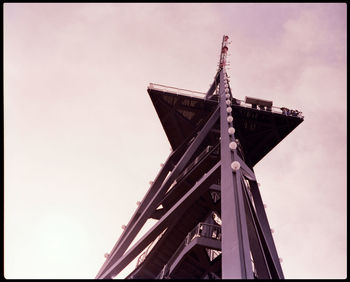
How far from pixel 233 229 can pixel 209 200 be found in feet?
21.3

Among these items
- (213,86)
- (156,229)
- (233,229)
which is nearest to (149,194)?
(156,229)

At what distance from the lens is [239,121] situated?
1694cm

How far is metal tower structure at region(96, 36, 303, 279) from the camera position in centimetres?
636

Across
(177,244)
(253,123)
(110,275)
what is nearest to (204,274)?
(177,244)

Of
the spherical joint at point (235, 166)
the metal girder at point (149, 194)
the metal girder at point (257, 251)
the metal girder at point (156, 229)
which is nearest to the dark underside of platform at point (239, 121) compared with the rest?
the metal girder at point (149, 194)

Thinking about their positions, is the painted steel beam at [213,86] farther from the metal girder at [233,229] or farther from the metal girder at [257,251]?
the metal girder at [257,251]

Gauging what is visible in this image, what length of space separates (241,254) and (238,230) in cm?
55

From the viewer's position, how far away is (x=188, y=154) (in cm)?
1236

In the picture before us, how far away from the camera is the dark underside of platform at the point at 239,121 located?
16734 mm

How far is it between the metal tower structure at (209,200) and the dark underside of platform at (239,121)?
51 millimetres

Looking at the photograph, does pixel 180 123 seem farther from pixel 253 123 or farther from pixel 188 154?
pixel 188 154

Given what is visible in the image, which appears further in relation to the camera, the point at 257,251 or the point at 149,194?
the point at 149,194

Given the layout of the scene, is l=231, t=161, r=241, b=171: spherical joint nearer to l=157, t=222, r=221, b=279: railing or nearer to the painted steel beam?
l=157, t=222, r=221, b=279: railing

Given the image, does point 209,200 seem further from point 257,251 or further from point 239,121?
point 239,121
